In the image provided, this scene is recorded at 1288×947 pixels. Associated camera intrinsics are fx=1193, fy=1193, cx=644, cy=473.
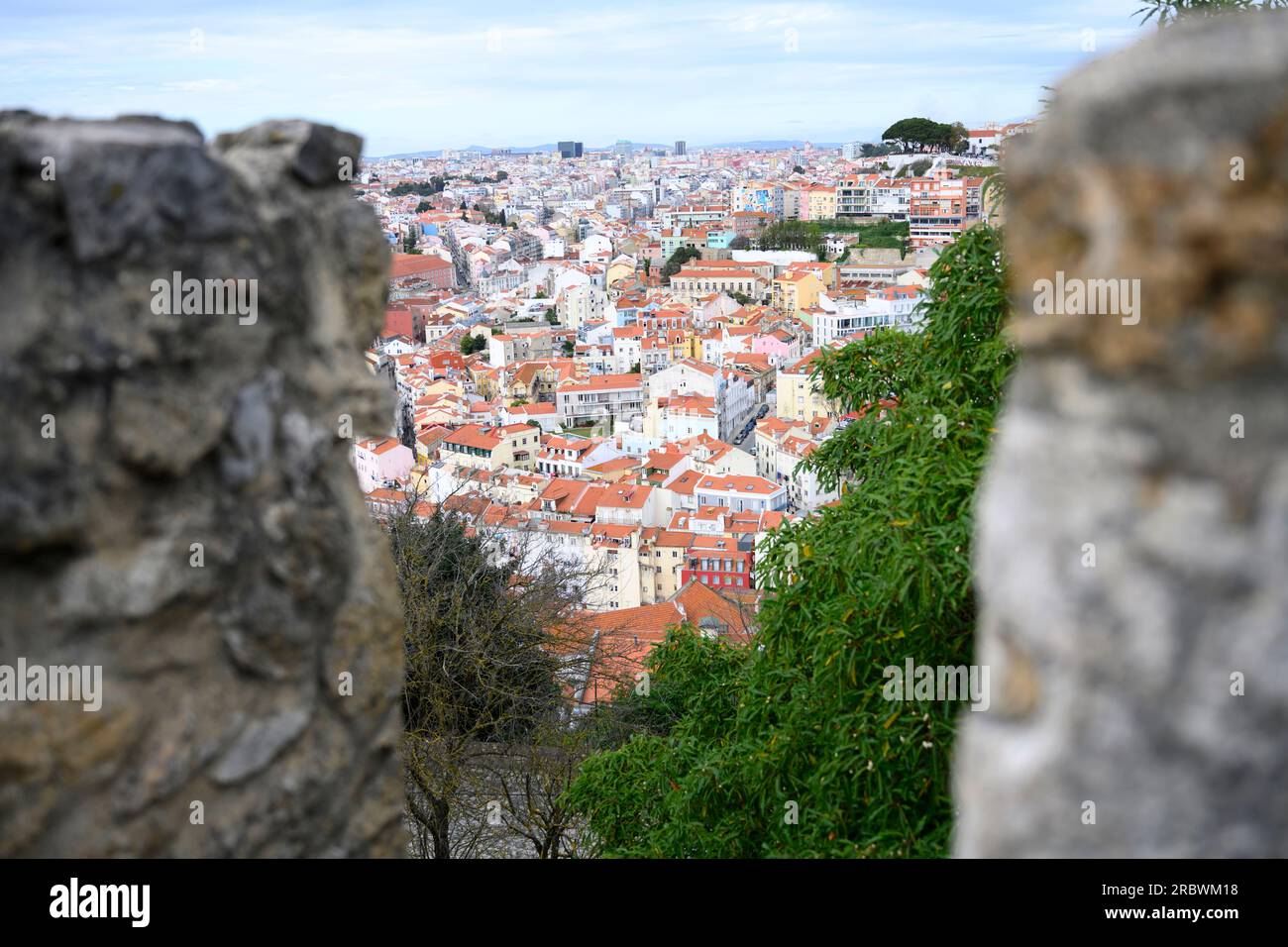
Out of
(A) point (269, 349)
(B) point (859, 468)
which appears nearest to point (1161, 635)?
(A) point (269, 349)

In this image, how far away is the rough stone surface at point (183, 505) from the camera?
1.80m

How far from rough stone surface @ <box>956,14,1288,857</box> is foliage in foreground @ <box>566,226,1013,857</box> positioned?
2.68m

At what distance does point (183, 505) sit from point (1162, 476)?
4.76 ft

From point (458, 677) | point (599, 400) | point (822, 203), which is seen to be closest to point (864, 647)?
point (458, 677)

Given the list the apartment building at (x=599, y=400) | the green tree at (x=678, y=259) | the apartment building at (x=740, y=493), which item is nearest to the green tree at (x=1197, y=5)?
the apartment building at (x=740, y=493)

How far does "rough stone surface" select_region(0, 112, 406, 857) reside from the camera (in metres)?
1.80

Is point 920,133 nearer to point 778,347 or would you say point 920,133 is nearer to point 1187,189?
Answer: point 778,347

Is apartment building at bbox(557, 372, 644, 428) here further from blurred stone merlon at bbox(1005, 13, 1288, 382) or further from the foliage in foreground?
blurred stone merlon at bbox(1005, 13, 1288, 382)

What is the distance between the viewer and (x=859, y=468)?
5844 mm

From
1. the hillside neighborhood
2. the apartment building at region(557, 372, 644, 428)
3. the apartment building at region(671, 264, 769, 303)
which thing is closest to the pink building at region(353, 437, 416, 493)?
the hillside neighborhood

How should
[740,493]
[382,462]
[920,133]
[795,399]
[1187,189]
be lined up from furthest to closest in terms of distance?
1. [920,133]
2. [795,399]
3. [382,462]
4. [740,493]
5. [1187,189]

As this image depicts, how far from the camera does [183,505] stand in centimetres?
192

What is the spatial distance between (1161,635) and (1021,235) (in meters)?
0.48
